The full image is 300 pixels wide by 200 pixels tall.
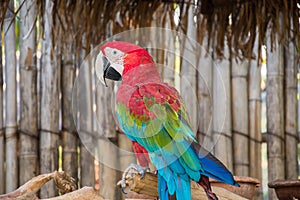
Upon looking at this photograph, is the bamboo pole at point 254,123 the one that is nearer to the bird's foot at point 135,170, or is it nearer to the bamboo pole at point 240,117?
the bamboo pole at point 240,117

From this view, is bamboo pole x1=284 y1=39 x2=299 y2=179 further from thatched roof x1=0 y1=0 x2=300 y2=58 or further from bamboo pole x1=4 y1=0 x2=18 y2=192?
bamboo pole x1=4 y1=0 x2=18 y2=192

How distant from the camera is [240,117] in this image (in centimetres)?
317

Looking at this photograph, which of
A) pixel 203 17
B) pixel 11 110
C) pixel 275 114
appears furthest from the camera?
pixel 275 114

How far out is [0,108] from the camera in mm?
2984

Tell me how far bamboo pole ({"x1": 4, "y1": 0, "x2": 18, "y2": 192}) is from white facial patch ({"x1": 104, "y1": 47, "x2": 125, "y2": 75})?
59.4 inches

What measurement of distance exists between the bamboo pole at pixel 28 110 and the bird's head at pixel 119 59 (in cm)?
149

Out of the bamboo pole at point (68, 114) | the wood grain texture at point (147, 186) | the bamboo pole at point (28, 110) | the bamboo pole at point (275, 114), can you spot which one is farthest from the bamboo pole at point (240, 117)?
the wood grain texture at point (147, 186)

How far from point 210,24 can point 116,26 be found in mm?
402

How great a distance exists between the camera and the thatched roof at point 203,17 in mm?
2738

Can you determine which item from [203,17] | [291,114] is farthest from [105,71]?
[291,114]

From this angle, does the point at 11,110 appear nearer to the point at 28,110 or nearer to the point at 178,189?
the point at 28,110

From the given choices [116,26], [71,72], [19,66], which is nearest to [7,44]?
[19,66]

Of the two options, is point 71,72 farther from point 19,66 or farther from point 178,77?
point 178,77

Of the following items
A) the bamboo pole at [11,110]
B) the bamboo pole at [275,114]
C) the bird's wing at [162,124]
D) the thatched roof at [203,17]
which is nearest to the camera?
the bird's wing at [162,124]
